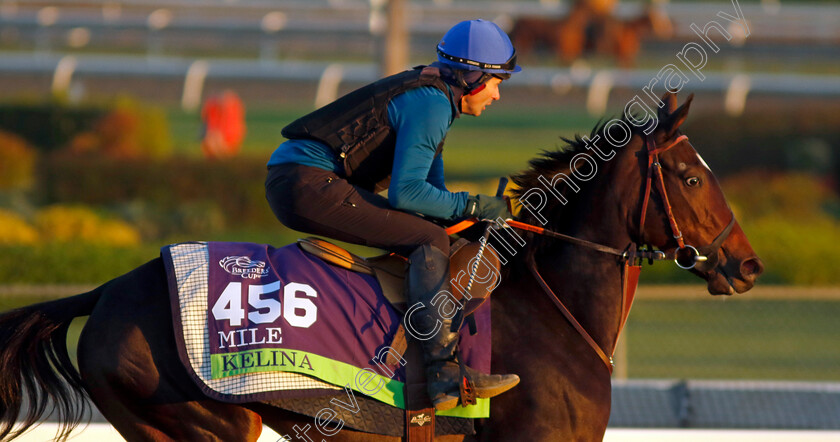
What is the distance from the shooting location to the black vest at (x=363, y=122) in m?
3.16

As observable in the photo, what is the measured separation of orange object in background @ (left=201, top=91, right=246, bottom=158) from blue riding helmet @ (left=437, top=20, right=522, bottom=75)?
1008cm

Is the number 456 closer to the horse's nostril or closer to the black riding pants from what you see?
the black riding pants

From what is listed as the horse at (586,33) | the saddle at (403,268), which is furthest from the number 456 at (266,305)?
the horse at (586,33)

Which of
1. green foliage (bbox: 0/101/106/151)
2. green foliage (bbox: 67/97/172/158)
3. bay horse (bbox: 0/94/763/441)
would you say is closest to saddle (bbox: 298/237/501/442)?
bay horse (bbox: 0/94/763/441)

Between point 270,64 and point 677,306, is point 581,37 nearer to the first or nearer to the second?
point 270,64

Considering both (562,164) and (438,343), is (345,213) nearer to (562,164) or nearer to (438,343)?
(438,343)

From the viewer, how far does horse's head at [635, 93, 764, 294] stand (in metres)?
3.25

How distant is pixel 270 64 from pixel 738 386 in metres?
17.2

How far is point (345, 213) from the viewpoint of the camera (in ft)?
10.3

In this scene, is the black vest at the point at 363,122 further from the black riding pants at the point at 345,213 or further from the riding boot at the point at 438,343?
the riding boot at the point at 438,343

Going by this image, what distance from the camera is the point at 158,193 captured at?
37.3 ft

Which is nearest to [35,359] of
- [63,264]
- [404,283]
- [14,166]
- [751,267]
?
[404,283]

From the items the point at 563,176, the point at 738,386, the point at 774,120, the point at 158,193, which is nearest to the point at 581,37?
the point at 774,120

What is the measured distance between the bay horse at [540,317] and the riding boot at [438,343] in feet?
0.43
